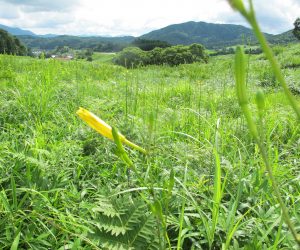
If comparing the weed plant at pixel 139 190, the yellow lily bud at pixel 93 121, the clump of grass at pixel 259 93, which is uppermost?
the clump of grass at pixel 259 93

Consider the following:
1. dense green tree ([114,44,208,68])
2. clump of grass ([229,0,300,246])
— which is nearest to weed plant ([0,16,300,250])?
clump of grass ([229,0,300,246])

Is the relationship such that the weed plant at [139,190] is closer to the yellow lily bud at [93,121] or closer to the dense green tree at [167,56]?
the yellow lily bud at [93,121]

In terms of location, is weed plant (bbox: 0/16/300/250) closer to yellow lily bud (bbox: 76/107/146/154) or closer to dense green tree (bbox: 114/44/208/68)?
yellow lily bud (bbox: 76/107/146/154)

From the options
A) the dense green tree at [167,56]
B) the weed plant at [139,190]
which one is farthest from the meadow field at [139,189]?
the dense green tree at [167,56]

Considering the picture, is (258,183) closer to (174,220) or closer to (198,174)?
(198,174)

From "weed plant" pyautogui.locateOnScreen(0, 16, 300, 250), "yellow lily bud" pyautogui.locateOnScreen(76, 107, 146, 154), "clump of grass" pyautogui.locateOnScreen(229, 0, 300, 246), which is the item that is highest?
"clump of grass" pyautogui.locateOnScreen(229, 0, 300, 246)

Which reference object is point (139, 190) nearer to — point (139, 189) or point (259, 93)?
point (139, 189)

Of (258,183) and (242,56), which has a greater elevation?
(242,56)

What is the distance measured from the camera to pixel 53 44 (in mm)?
157875

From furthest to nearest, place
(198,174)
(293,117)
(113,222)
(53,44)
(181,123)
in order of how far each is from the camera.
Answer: (53,44)
(293,117)
(181,123)
(198,174)
(113,222)

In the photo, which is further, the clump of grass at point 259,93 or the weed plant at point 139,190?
the weed plant at point 139,190

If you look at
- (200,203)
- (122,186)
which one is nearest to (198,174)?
(200,203)

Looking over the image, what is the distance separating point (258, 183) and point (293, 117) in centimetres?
167

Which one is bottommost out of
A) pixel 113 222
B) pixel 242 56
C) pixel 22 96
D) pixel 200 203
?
pixel 200 203
